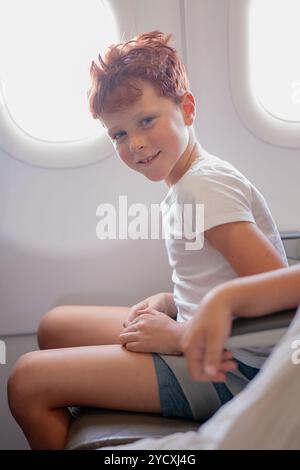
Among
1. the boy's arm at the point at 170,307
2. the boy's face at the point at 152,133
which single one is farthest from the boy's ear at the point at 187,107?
the boy's arm at the point at 170,307

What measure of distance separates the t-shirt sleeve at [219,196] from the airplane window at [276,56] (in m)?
0.71

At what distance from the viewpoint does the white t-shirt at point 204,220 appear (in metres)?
0.74

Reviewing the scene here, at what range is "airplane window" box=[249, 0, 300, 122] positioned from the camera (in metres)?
1.33

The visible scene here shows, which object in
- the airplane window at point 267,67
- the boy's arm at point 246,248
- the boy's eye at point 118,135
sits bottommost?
the boy's arm at point 246,248

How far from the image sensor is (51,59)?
135cm

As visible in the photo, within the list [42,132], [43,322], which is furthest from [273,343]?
[42,132]

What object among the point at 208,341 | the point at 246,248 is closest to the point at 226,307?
the point at 208,341

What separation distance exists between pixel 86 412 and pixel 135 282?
722mm

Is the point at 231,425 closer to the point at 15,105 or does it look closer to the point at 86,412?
the point at 86,412

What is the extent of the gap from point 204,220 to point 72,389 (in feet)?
1.22

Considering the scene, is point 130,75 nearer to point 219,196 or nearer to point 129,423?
point 219,196

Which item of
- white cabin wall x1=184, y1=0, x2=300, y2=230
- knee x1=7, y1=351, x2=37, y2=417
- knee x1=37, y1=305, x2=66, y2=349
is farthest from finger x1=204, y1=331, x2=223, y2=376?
white cabin wall x1=184, y1=0, x2=300, y2=230

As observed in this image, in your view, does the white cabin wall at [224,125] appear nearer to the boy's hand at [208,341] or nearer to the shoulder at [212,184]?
the shoulder at [212,184]
